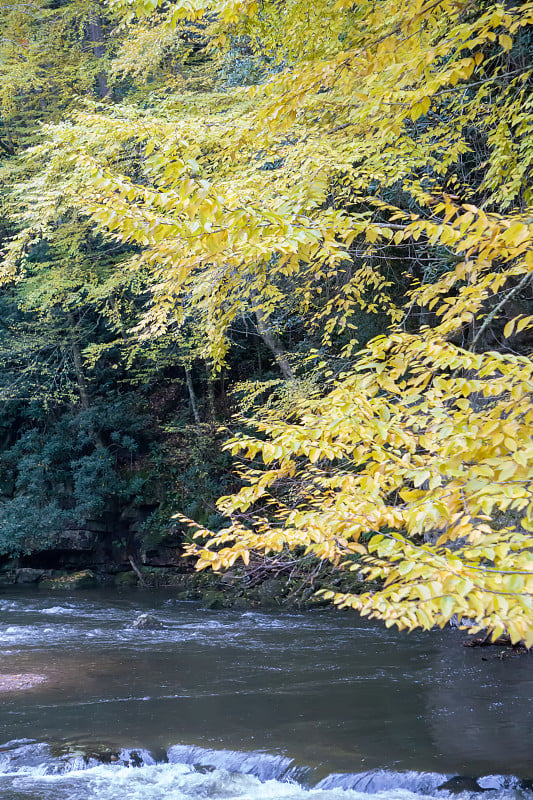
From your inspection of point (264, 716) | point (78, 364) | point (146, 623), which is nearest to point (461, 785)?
point (264, 716)

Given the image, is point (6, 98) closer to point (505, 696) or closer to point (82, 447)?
point (82, 447)

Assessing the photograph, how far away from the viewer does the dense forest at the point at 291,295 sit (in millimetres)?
2604

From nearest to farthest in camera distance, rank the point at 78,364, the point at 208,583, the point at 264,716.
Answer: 1. the point at 264,716
2. the point at 208,583
3. the point at 78,364

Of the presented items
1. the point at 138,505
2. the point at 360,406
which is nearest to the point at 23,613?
the point at 138,505

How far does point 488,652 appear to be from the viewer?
816 centimetres

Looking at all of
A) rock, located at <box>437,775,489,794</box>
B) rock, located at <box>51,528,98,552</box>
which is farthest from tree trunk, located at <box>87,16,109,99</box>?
rock, located at <box>437,775,489,794</box>

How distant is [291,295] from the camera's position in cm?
890

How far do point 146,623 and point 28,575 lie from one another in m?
6.22

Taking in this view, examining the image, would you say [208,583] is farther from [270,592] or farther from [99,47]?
[99,47]

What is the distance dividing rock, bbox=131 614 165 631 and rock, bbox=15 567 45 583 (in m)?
5.75

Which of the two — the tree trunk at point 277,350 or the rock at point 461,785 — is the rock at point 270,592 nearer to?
Answer: the tree trunk at point 277,350

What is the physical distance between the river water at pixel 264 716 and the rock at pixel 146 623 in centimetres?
34

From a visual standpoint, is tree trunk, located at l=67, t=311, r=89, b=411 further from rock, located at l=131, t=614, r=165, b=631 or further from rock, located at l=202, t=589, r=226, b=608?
rock, located at l=131, t=614, r=165, b=631

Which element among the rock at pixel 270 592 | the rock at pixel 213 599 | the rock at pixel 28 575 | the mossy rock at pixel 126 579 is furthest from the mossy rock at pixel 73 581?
the rock at pixel 270 592
